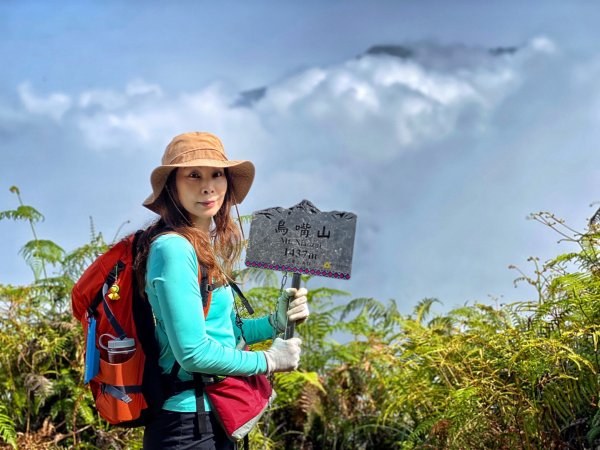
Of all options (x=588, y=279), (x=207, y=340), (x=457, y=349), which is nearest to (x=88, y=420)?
(x=457, y=349)

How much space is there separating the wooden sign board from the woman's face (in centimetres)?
32

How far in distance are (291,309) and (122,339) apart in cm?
68

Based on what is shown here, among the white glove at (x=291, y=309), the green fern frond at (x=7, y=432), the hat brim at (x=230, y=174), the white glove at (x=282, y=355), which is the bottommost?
the green fern frond at (x=7, y=432)

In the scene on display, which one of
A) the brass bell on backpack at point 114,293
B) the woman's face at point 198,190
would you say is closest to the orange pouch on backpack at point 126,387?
the brass bell on backpack at point 114,293

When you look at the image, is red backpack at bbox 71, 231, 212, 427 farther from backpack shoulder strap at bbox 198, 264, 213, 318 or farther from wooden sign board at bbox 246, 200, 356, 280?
wooden sign board at bbox 246, 200, 356, 280

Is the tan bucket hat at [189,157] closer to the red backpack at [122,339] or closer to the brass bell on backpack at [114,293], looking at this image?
the red backpack at [122,339]

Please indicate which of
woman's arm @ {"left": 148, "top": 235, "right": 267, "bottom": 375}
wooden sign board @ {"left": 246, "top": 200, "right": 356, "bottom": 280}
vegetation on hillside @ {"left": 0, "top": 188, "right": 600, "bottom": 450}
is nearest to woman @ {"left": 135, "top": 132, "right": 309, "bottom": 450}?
woman's arm @ {"left": 148, "top": 235, "right": 267, "bottom": 375}

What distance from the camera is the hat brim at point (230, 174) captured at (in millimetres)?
2961

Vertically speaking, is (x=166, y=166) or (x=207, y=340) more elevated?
(x=166, y=166)

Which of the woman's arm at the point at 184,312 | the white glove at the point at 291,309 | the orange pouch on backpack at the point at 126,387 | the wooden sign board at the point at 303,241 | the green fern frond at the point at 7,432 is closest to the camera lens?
the woman's arm at the point at 184,312

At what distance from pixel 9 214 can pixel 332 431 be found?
9.90 feet

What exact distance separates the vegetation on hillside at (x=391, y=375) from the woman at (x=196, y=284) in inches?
55.7

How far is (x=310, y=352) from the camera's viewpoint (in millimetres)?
6211

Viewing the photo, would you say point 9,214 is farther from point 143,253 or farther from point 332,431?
point 143,253
